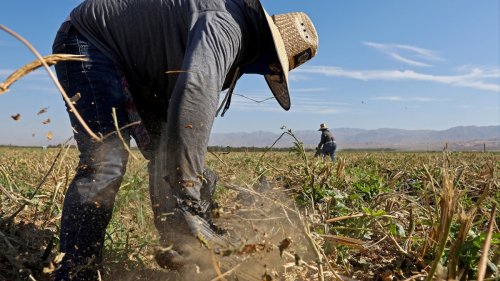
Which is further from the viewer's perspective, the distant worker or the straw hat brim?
the distant worker

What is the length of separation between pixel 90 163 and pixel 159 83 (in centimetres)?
51

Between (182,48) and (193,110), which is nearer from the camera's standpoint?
(193,110)

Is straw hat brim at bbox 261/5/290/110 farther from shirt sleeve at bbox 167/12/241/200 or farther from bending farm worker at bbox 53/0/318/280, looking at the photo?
shirt sleeve at bbox 167/12/241/200

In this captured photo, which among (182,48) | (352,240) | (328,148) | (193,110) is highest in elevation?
(182,48)

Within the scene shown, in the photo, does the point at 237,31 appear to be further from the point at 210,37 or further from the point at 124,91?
the point at 124,91

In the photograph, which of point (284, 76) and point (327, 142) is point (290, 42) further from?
point (327, 142)

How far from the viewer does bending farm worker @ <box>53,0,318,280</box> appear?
5.41 ft

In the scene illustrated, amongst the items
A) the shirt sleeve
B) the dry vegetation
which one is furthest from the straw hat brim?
the dry vegetation

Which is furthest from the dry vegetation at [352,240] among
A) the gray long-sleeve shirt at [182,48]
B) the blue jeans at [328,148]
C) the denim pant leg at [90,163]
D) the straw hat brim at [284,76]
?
the blue jeans at [328,148]

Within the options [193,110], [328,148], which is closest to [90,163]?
[193,110]

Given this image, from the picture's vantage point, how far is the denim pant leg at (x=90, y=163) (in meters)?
1.79

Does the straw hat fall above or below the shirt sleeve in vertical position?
above

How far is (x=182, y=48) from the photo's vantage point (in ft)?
6.27

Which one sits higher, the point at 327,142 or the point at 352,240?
the point at 327,142
